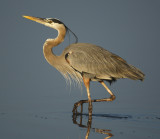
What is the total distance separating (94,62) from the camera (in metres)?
8.19

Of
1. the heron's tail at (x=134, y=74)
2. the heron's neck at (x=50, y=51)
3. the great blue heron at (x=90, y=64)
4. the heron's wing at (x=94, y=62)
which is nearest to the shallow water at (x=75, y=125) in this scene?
the great blue heron at (x=90, y=64)

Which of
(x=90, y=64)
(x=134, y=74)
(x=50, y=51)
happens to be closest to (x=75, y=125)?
(x=90, y=64)

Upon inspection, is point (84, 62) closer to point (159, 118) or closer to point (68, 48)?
point (68, 48)

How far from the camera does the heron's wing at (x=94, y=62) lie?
803 cm

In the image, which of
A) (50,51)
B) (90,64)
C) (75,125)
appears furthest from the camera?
(50,51)

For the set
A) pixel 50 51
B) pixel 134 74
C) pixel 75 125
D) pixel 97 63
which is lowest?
pixel 75 125

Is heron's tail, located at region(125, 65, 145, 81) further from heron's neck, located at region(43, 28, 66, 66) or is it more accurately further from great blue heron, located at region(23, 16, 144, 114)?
heron's neck, located at region(43, 28, 66, 66)

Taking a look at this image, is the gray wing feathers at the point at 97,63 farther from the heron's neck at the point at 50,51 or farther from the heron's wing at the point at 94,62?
the heron's neck at the point at 50,51

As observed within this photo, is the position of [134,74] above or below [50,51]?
below

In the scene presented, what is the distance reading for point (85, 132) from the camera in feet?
20.1

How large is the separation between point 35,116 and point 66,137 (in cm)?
246

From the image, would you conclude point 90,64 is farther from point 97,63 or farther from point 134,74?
point 134,74

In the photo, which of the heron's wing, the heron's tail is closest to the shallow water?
the heron's tail

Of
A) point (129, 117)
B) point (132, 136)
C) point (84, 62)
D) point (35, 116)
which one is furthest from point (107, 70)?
point (132, 136)
